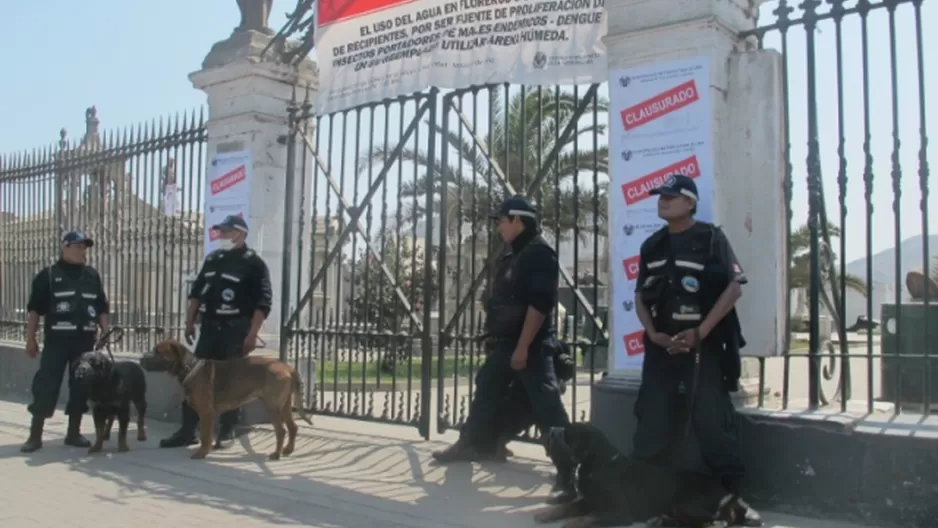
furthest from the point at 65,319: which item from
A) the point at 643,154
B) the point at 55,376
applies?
the point at 643,154

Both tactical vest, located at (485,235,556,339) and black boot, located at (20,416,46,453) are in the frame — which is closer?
tactical vest, located at (485,235,556,339)

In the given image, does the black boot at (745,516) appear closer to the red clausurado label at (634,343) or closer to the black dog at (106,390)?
the red clausurado label at (634,343)

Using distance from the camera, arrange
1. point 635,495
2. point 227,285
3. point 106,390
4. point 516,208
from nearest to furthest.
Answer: point 635,495 → point 516,208 → point 106,390 → point 227,285

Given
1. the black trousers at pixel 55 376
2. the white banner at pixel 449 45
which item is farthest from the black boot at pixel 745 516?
the black trousers at pixel 55 376

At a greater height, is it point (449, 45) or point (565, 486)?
point (449, 45)

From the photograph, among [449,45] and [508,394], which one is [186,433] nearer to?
[508,394]

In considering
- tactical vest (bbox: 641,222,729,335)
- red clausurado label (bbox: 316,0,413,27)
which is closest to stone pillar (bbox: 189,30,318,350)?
red clausurado label (bbox: 316,0,413,27)

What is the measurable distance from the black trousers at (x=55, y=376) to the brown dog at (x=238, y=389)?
1.07 m

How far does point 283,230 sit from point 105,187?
2843mm

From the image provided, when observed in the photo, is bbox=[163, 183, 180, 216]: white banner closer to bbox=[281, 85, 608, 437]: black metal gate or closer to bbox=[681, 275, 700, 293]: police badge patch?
bbox=[281, 85, 608, 437]: black metal gate

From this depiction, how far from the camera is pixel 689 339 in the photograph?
452 centimetres

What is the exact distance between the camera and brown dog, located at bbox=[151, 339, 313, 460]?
21.3 feet

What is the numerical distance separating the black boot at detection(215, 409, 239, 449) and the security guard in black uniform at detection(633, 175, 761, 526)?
3670 mm

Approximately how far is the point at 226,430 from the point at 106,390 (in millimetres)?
982
